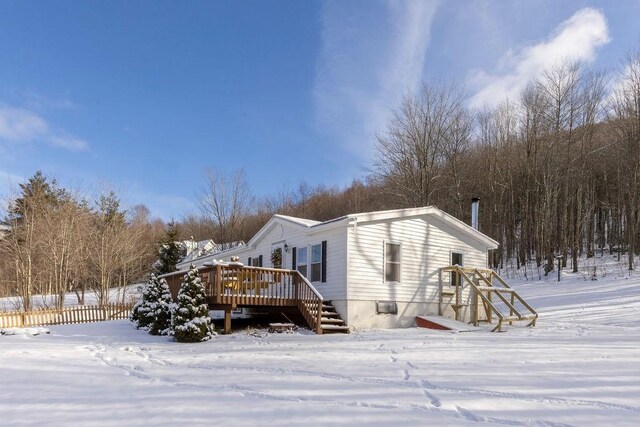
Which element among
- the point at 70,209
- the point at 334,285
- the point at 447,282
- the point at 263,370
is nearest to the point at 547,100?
the point at 447,282

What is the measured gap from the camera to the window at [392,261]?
46.8ft

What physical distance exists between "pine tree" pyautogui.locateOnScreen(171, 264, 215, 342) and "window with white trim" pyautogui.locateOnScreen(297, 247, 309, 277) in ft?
14.7

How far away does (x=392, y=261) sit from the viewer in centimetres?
1437

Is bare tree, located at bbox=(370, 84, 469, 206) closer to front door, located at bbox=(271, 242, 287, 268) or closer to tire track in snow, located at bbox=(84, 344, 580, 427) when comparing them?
front door, located at bbox=(271, 242, 287, 268)

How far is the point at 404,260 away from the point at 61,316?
48.7 ft

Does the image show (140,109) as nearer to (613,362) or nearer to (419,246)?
(419,246)

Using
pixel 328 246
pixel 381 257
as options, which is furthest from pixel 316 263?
pixel 381 257

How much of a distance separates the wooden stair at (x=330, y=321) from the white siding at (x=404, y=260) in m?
0.40

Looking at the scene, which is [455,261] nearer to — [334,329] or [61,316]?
[334,329]

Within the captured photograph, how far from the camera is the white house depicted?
44.1 feet

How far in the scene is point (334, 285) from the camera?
13.8m

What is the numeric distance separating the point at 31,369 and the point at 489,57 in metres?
18.0

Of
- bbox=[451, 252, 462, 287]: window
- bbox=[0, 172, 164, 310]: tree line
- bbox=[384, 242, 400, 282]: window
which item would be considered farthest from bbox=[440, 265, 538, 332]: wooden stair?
bbox=[0, 172, 164, 310]: tree line


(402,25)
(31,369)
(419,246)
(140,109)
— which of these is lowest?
(31,369)
